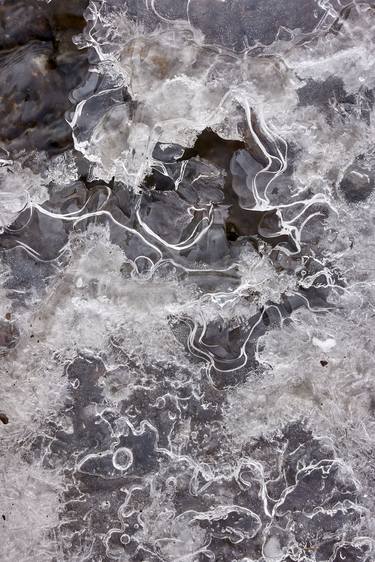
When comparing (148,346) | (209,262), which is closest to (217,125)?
(209,262)

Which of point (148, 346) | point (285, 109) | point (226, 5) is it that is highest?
point (226, 5)

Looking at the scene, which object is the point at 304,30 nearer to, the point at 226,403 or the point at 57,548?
the point at 226,403

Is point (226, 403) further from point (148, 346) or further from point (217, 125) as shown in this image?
point (217, 125)

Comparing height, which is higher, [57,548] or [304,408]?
[304,408]

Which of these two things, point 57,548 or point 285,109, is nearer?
point 285,109

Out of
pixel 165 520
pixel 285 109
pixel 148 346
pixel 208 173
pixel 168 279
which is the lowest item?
pixel 165 520

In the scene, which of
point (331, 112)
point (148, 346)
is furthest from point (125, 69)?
point (148, 346)

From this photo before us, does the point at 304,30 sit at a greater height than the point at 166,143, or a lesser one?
greater
